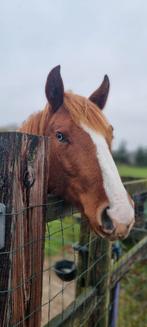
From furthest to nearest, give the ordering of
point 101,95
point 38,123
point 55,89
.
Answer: point 101,95 → point 38,123 → point 55,89

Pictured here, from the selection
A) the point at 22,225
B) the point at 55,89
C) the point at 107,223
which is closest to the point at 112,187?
the point at 107,223

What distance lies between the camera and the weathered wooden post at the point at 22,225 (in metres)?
0.97

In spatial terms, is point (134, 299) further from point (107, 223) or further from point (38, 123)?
point (107, 223)

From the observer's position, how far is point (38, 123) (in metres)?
1.83

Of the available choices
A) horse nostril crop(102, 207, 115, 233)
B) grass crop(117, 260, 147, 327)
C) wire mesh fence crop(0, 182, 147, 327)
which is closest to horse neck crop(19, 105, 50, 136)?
wire mesh fence crop(0, 182, 147, 327)

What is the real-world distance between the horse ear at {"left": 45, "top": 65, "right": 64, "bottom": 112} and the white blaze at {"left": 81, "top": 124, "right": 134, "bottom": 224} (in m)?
0.30

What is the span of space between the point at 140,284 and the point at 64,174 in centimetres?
320

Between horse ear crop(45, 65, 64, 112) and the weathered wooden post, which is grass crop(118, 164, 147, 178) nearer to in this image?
horse ear crop(45, 65, 64, 112)

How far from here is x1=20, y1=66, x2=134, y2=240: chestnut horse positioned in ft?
4.14

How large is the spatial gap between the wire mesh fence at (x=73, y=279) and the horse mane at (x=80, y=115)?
15.6 inches

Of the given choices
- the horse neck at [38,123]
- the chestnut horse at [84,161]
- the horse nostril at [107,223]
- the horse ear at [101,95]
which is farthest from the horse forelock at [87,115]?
the horse nostril at [107,223]

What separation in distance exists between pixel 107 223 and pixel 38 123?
31.6 inches

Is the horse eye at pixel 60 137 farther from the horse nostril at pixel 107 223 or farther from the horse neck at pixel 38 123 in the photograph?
the horse nostril at pixel 107 223

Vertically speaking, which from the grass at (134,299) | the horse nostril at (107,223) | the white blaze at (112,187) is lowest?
the grass at (134,299)
